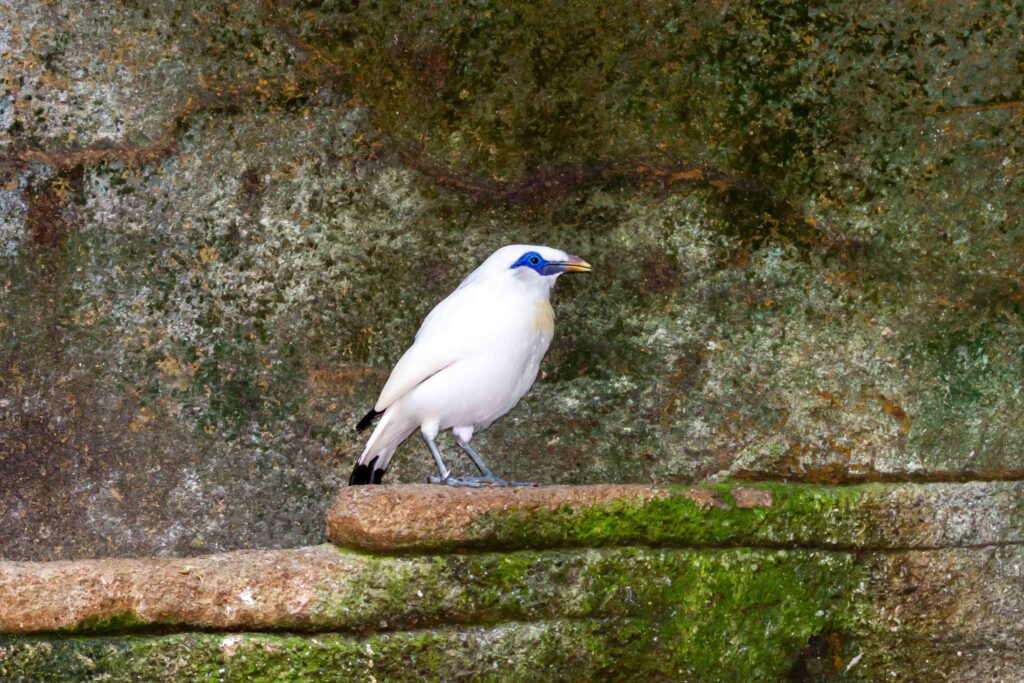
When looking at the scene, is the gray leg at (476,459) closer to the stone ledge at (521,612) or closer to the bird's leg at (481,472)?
the bird's leg at (481,472)

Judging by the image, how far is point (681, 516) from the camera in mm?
3793

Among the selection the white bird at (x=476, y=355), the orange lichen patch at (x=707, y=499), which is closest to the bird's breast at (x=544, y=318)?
the white bird at (x=476, y=355)

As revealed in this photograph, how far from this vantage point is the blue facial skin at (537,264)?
3.99 m

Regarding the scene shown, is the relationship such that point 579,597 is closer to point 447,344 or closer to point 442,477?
point 442,477

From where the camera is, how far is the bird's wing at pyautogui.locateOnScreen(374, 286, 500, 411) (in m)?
3.94

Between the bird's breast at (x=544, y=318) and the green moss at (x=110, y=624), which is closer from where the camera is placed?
the green moss at (x=110, y=624)

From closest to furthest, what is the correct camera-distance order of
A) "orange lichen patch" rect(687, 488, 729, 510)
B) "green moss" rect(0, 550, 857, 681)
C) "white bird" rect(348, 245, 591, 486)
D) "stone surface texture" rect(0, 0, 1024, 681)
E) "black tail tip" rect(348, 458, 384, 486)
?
"green moss" rect(0, 550, 857, 681), "orange lichen patch" rect(687, 488, 729, 510), "white bird" rect(348, 245, 591, 486), "black tail tip" rect(348, 458, 384, 486), "stone surface texture" rect(0, 0, 1024, 681)

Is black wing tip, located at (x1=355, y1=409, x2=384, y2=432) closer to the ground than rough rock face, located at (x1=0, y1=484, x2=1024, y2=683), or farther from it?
farther from it

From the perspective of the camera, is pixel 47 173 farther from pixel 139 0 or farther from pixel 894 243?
pixel 894 243

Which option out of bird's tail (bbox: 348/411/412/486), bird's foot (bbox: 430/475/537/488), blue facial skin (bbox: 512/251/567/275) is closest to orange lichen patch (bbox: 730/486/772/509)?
bird's foot (bbox: 430/475/537/488)

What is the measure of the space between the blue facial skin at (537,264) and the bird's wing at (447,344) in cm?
14

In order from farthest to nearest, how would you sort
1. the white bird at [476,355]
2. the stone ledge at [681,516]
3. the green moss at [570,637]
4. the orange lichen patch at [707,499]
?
the white bird at [476,355] < the orange lichen patch at [707,499] < the stone ledge at [681,516] < the green moss at [570,637]

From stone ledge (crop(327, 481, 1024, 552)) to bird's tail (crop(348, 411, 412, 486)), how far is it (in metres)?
0.36

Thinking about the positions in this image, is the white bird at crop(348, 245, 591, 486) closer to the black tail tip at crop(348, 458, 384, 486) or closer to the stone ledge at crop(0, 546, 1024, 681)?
the black tail tip at crop(348, 458, 384, 486)
